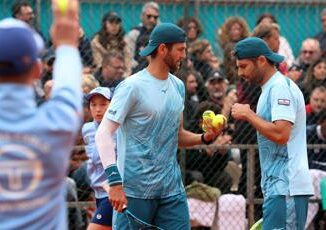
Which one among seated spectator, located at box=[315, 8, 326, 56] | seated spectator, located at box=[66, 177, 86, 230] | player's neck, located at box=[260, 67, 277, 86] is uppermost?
seated spectator, located at box=[315, 8, 326, 56]

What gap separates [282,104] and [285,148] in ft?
1.02

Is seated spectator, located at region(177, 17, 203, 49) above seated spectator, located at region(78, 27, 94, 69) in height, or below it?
above

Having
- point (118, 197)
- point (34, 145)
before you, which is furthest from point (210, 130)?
point (34, 145)

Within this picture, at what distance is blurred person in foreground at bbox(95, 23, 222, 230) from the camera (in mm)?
7418

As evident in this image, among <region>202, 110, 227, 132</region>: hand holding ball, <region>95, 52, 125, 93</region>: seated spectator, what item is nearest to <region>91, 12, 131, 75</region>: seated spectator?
<region>95, 52, 125, 93</region>: seated spectator

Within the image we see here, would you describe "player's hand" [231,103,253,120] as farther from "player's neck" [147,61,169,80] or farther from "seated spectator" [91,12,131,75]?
"seated spectator" [91,12,131,75]

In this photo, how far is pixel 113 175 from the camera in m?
7.05

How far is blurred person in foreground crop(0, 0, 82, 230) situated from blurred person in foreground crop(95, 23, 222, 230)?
336 centimetres

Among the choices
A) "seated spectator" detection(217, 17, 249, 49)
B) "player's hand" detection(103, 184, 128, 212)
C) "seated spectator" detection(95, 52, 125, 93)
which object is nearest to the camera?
"player's hand" detection(103, 184, 128, 212)

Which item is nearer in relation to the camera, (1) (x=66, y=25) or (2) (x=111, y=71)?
(1) (x=66, y=25)

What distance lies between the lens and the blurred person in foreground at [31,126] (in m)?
3.81

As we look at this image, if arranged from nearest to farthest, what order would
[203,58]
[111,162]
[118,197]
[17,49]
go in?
[17,49], [118,197], [111,162], [203,58]

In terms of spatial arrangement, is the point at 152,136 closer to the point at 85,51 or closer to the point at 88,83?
the point at 88,83

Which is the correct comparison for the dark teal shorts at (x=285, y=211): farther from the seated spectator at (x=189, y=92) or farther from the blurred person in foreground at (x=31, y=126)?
the blurred person in foreground at (x=31, y=126)
